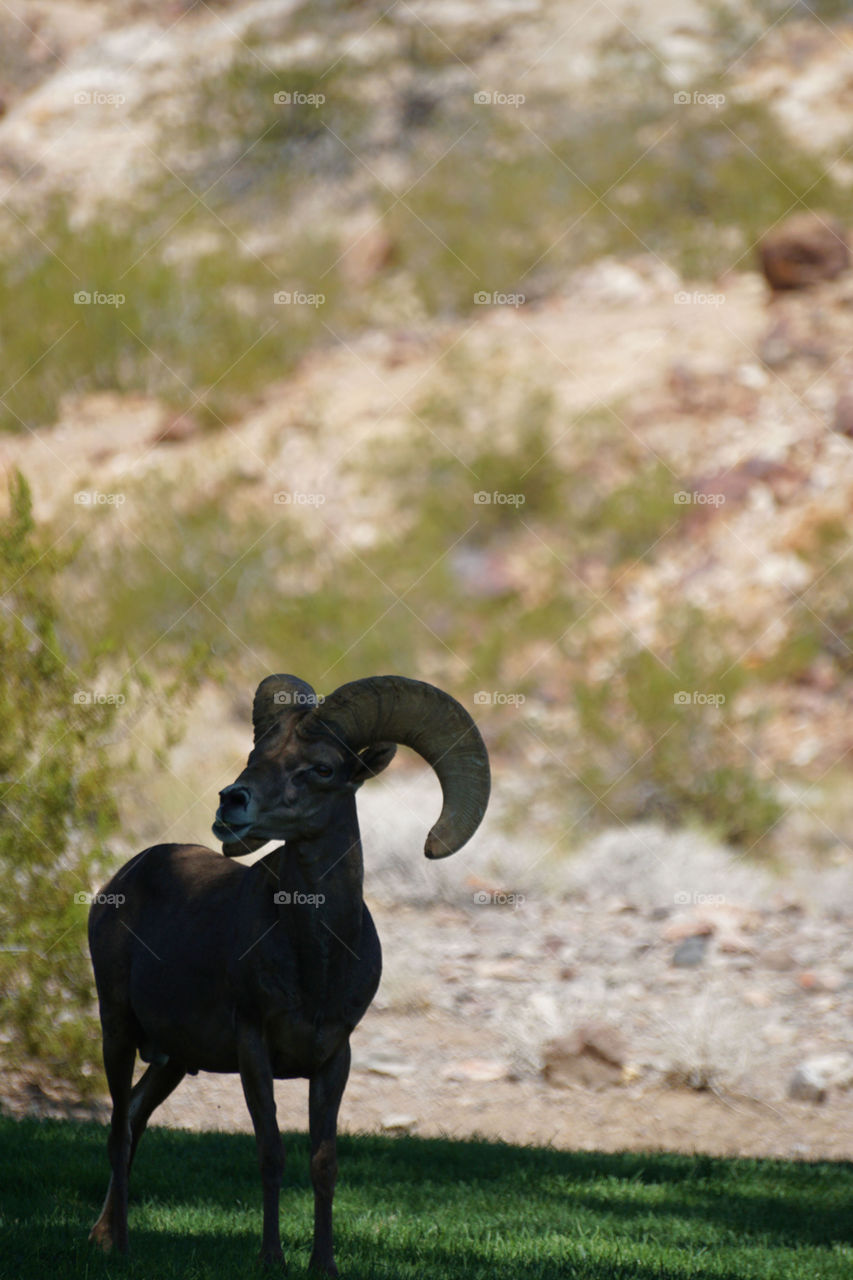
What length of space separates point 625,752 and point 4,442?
1158 cm

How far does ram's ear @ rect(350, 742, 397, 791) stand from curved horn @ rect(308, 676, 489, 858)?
4 centimetres

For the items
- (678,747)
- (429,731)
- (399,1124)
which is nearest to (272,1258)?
(429,731)

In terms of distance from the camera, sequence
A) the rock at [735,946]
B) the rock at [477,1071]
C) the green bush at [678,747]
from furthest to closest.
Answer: the green bush at [678,747]
the rock at [735,946]
the rock at [477,1071]

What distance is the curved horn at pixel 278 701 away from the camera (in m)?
4.64

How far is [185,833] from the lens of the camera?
40.1 ft

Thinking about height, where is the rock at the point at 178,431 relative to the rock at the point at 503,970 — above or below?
above

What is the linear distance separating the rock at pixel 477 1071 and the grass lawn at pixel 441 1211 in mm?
2254

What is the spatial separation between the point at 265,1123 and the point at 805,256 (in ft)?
60.8

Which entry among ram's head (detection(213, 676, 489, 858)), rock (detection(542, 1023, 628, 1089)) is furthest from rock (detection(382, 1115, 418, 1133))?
ram's head (detection(213, 676, 489, 858))

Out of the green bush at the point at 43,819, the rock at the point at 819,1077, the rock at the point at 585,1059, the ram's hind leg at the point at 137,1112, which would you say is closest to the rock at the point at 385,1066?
the rock at the point at 585,1059

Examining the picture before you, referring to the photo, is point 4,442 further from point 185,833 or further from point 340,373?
point 185,833

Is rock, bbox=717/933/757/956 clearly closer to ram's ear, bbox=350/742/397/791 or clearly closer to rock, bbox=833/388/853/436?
ram's ear, bbox=350/742/397/791

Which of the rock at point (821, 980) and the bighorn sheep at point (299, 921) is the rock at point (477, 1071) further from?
the bighorn sheep at point (299, 921)

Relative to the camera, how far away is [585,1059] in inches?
383
